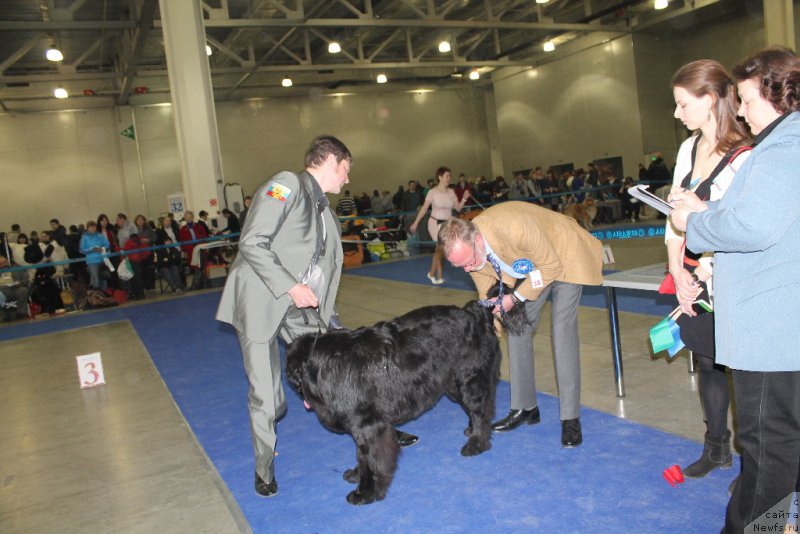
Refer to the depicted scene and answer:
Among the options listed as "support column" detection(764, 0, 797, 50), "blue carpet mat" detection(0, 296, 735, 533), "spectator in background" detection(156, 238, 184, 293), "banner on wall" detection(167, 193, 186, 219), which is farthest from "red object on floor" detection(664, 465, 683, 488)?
"banner on wall" detection(167, 193, 186, 219)

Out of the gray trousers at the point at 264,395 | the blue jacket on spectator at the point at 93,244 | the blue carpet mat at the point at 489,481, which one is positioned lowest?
the blue carpet mat at the point at 489,481

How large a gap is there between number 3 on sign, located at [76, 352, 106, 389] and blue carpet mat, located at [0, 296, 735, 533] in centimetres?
218

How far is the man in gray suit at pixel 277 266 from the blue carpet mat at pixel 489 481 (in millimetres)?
370

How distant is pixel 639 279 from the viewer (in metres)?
3.67

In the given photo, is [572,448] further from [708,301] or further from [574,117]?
[574,117]

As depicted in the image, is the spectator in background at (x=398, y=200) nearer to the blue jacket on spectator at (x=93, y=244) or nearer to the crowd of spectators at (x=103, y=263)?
the crowd of spectators at (x=103, y=263)

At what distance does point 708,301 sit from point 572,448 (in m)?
1.28

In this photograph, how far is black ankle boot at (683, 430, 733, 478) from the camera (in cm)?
278

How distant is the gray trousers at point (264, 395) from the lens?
122 inches

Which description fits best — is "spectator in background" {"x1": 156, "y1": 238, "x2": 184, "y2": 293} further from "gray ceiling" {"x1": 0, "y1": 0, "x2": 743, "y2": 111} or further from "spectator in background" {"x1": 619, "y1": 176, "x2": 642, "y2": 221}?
→ "spectator in background" {"x1": 619, "y1": 176, "x2": 642, "y2": 221}

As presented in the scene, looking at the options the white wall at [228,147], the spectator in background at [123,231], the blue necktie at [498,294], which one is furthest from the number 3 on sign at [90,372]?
the white wall at [228,147]

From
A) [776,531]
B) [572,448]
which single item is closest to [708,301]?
[776,531]

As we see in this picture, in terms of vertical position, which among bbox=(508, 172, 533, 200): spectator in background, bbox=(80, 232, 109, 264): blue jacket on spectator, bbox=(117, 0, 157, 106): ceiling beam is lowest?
bbox=(80, 232, 109, 264): blue jacket on spectator

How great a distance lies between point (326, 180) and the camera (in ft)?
10.3
